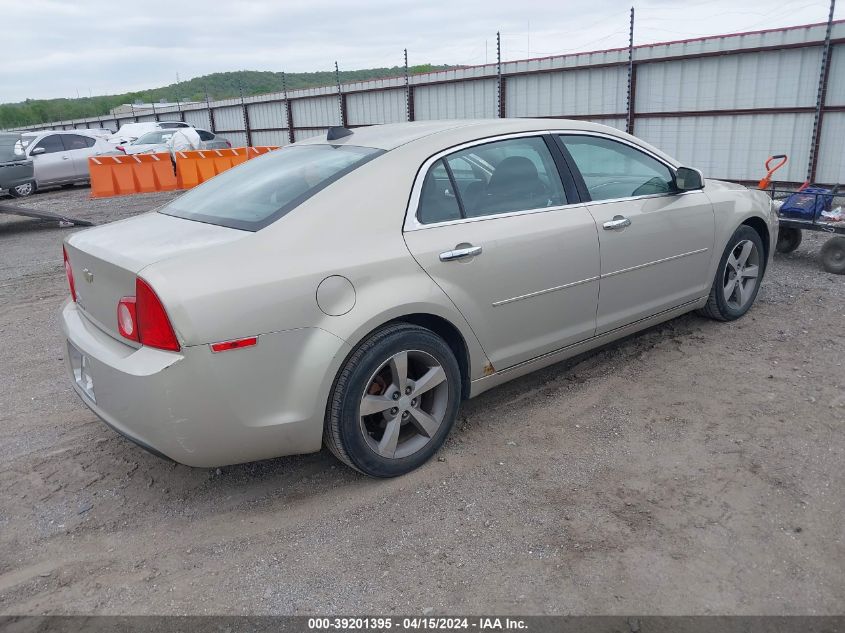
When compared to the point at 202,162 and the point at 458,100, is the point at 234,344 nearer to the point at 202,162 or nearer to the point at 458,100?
the point at 458,100

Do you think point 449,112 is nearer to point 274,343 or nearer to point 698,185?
point 698,185

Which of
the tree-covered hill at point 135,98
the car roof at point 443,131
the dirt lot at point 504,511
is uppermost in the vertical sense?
the tree-covered hill at point 135,98

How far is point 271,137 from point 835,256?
22.5 meters

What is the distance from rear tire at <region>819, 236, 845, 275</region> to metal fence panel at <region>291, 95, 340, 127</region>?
17310 mm

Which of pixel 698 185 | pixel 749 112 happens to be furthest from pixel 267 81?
pixel 698 185

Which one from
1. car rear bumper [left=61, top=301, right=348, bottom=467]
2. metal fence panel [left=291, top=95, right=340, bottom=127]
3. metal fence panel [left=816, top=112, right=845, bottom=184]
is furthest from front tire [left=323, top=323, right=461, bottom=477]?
metal fence panel [left=291, top=95, right=340, bottom=127]

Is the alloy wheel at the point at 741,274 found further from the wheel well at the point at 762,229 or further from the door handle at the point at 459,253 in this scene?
the door handle at the point at 459,253

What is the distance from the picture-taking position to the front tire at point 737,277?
4.90 m

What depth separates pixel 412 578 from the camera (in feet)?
8.42

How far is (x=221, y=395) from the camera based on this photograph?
2.63 meters

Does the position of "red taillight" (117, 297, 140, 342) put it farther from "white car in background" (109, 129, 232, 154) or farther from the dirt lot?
"white car in background" (109, 129, 232, 154)

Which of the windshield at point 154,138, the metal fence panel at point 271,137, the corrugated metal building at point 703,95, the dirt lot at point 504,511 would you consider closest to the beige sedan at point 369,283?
the dirt lot at point 504,511

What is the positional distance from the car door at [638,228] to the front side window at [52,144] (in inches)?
675

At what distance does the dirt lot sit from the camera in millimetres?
2490
